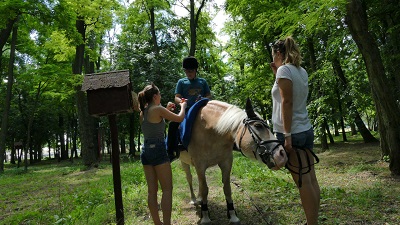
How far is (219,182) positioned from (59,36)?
12.4 m

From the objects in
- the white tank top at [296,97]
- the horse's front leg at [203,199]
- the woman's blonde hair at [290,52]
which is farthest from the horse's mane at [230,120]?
the woman's blonde hair at [290,52]

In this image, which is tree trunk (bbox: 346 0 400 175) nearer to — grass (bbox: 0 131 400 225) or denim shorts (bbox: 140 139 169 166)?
grass (bbox: 0 131 400 225)

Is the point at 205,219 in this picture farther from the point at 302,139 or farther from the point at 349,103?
the point at 349,103

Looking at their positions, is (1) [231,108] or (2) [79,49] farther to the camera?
(2) [79,49]

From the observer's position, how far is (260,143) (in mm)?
3078

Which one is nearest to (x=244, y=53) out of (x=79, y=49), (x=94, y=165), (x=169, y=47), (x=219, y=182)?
(x=169, y=47)

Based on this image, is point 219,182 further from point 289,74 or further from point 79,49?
point 79,49

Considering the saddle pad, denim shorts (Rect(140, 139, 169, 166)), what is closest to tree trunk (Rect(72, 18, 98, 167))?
the saddle pad

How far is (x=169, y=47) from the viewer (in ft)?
73.3

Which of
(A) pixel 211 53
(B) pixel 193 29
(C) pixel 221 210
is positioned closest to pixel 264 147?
(C) pixel 221 210

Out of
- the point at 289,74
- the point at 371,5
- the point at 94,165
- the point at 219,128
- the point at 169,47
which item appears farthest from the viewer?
the point at 169,47

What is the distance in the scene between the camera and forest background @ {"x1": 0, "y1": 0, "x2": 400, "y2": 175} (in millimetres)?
6637

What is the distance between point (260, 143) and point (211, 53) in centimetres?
2621

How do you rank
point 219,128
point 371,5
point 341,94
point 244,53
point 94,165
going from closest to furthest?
1. point 219,128
2. point 371,5
3. point 341,94
4. point 94,165
5. point 244,53
